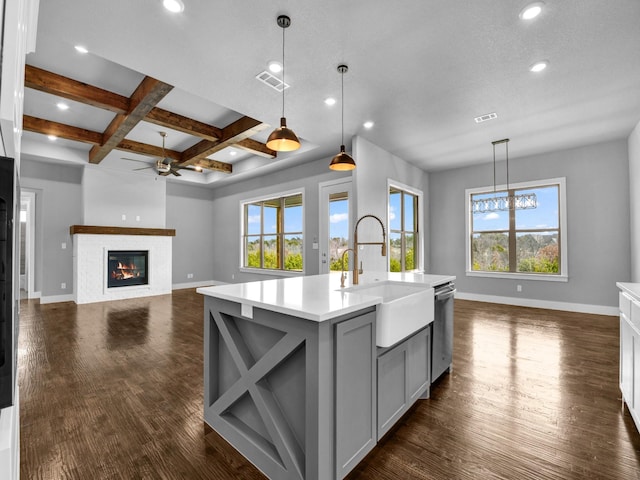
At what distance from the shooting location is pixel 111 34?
8.47 ft

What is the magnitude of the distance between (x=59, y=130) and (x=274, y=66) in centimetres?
441

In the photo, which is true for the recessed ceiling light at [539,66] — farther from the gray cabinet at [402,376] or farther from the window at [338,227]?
the window at [338,227]

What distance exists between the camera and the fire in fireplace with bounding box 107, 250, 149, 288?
22.5ft

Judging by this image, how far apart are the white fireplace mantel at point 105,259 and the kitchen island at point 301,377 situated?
19.3 ft

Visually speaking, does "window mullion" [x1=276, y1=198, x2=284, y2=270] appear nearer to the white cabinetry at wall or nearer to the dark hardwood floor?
the dark hardwood floor

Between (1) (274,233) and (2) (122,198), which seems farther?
(1) (274,233)

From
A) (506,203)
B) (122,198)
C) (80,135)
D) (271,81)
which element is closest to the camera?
(271,81)

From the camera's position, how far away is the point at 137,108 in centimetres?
396

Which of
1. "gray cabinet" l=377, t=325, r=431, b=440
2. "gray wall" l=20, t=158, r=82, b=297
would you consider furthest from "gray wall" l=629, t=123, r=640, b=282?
"gray wall" l=20, t=158, r=82, b=297

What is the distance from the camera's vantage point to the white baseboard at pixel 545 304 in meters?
5.30

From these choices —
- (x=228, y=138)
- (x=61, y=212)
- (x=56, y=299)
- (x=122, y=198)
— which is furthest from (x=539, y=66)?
(x=56, y=299)

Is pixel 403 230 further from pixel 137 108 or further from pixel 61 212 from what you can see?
pixel 61 212

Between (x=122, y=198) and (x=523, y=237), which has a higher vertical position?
(x=122, y=198)

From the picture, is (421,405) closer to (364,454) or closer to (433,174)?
(364,454)
